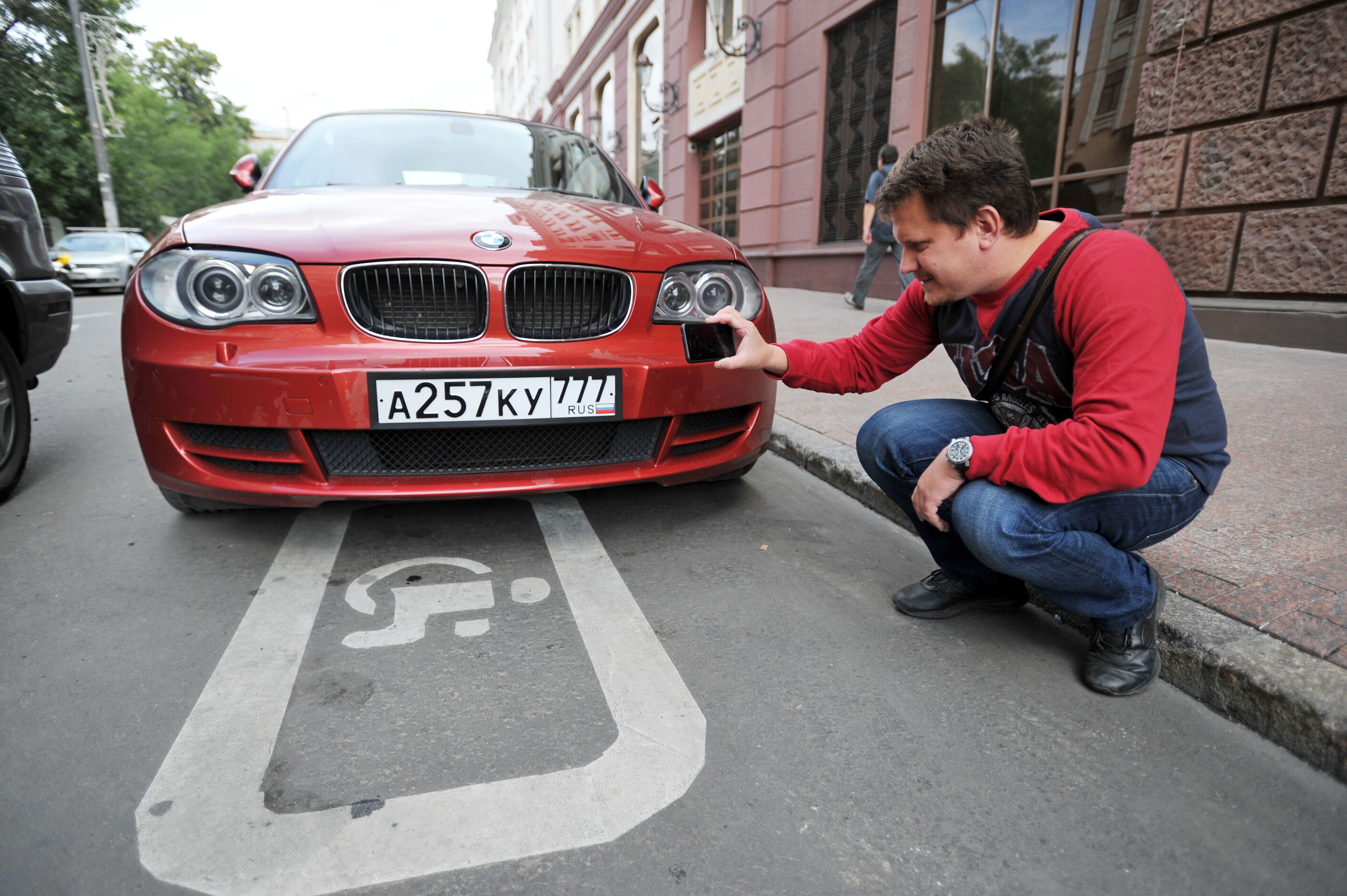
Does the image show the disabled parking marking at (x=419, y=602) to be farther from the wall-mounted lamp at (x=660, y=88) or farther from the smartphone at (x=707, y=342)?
the wall-mounted lamp at (x=660, y=88)

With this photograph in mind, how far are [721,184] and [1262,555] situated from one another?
542 inches

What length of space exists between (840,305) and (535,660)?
8.13 meters

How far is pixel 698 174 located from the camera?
52.4ft

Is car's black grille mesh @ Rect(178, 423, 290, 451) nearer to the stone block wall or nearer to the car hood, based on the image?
the car hood

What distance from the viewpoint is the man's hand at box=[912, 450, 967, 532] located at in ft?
5.52

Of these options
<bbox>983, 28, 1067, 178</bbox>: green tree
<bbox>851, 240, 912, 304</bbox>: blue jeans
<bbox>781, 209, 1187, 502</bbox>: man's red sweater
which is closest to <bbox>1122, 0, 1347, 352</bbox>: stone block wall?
<bbox>983, 28, 1067, 178</bbox>: green tree

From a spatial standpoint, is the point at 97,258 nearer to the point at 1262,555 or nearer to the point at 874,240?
the point at 874,240

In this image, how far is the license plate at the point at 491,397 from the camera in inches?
78.7

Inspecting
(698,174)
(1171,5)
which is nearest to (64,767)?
(1171,5)

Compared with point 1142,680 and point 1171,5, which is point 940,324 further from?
point 1171,5

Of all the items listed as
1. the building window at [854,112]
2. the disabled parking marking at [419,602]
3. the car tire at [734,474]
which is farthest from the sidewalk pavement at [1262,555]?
the building window at [854,112]

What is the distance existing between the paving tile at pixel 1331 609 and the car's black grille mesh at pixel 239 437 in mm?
2508

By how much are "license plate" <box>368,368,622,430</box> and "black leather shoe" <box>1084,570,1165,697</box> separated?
1.31 metres

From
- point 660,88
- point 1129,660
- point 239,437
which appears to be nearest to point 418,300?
point 239,437
